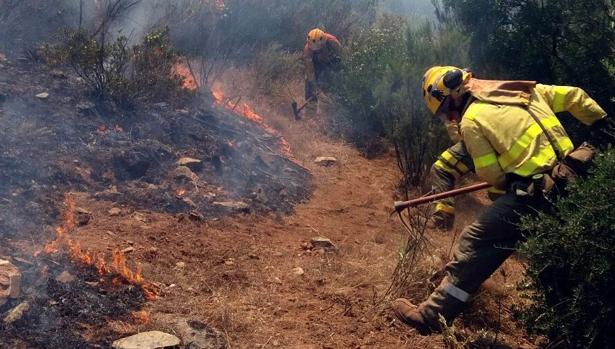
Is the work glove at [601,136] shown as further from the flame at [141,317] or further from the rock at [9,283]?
the rock at [9,283]

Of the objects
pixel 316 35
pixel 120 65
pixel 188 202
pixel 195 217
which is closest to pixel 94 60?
pixel 120 65

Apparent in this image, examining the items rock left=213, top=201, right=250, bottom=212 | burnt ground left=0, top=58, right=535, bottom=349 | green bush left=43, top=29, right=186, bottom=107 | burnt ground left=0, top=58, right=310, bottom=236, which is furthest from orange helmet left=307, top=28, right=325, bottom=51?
rock left=213, top=201, right=250, bottom=212

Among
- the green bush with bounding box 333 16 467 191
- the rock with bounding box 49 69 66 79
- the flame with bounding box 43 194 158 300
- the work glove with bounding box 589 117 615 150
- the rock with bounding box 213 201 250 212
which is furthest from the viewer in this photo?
the rock with bounding box 49 69 66 79

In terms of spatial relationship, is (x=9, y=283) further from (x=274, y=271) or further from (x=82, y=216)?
(x=274, y=271)

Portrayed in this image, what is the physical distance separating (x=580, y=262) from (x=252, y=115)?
6.82m

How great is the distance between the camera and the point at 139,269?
4.14 meters

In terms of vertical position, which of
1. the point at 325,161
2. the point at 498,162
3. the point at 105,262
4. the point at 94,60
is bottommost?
the point at 325,161

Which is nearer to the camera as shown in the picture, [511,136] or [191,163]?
[511,136]

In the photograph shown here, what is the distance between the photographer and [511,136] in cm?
354

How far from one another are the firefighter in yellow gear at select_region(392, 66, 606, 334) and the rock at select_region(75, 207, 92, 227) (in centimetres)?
263

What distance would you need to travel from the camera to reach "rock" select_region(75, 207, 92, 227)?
4.76 metres

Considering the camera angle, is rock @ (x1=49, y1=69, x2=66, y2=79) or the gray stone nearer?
the gray stone

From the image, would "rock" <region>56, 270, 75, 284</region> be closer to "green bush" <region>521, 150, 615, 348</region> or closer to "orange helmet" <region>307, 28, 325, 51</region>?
"green bush" <region>521, 150, 615, 348</region>

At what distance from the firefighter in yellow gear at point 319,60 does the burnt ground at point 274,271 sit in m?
4.23
